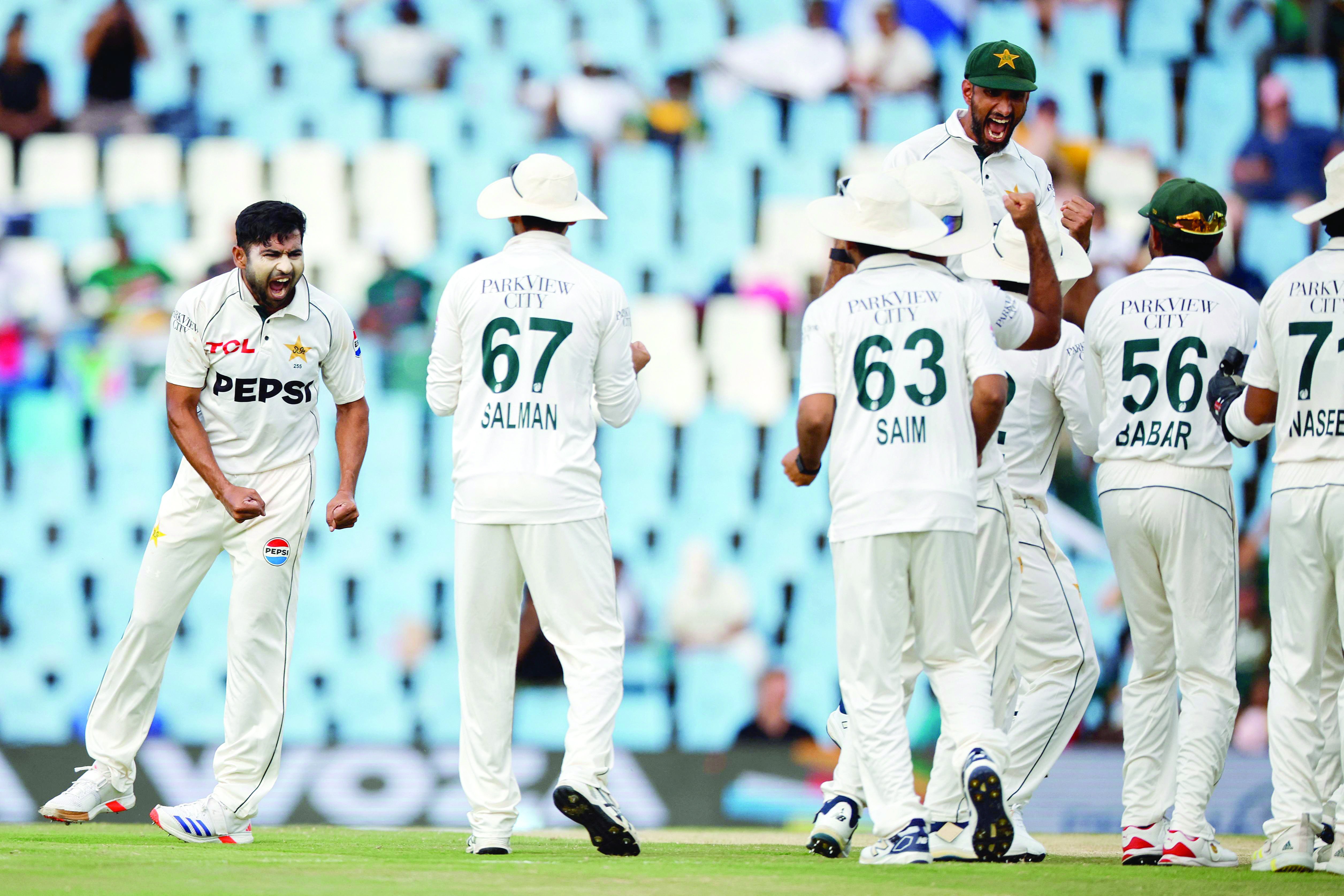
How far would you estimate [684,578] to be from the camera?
9.76 metres

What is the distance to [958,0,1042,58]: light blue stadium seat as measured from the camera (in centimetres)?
1064

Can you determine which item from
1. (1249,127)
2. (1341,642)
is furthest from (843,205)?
(1249,127)

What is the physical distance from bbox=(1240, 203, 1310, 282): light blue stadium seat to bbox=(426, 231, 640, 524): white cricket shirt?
6.82 meters

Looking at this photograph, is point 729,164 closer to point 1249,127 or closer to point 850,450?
point 1249,127

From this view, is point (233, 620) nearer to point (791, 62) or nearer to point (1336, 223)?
point (1336, 223)

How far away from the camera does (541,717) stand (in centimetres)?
952

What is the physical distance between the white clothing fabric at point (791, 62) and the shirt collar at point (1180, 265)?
5.19m

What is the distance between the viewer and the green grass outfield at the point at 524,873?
3887mm

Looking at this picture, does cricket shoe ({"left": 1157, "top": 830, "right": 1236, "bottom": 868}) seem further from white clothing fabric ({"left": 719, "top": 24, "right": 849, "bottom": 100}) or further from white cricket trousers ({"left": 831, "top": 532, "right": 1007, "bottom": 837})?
white clothing fabric ({"left": 719, "top": 24, "right": 849, "bottom": 100})

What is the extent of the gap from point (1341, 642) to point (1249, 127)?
6377 millimetres

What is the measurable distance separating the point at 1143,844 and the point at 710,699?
443 centimetres

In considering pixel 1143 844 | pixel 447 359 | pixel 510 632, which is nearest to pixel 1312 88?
pixel 1143 844

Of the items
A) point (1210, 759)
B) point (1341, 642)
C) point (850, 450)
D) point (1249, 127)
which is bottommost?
point (1210, 759)

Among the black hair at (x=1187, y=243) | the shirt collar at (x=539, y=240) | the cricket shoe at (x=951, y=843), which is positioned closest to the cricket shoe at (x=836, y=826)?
the cricket shoe at (x=951, y=843)
